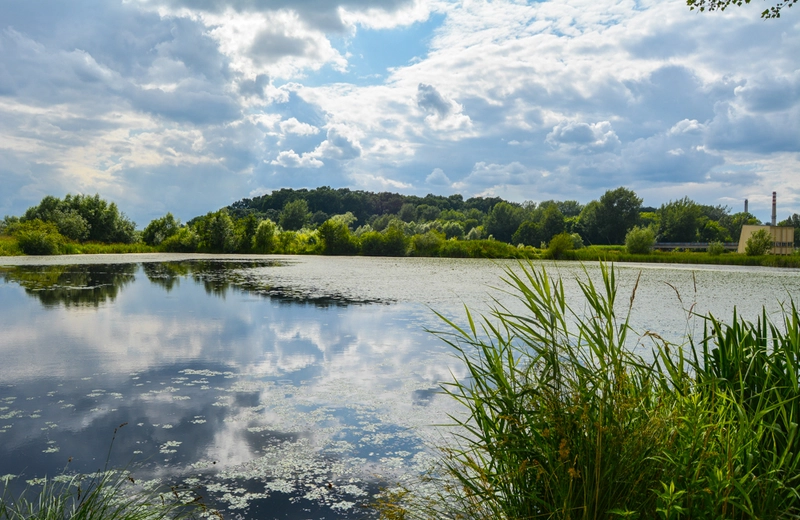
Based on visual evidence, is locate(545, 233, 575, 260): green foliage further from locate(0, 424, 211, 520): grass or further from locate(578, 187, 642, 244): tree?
locate(0, 424, 211, 520): grass

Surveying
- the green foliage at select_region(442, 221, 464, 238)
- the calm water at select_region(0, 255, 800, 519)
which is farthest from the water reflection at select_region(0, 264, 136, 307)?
the green foliage at select_region(442, 221, 464, 238)

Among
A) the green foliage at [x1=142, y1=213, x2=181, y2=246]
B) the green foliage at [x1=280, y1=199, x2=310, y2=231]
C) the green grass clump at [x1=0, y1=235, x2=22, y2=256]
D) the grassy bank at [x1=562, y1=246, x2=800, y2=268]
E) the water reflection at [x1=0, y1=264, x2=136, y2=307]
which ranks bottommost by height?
the water reflection at [x1=0, y1=264, x2=136, y2=307]

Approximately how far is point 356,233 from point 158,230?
59.7 ft

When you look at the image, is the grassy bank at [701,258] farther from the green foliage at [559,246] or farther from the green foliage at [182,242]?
the green foliage at [182,242]

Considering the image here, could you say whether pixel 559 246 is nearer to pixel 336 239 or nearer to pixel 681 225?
pixel 336 239

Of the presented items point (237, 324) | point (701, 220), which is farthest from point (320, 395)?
point (701, 220)

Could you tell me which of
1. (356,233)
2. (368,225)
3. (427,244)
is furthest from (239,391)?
(368,225)

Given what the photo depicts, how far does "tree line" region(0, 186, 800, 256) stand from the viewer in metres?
40.2

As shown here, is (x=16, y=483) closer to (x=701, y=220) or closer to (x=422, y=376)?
(x=422, y=376)

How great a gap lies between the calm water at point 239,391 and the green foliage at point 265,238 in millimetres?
33383

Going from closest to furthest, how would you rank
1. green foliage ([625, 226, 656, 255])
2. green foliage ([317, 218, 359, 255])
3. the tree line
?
green foliage ([625, 226, 656, 255]), the tree line, green foliage ([317, 218, 359, 255])

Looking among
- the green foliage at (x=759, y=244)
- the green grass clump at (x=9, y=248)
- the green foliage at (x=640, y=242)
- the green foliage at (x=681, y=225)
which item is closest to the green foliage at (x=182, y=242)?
the green grass clump at (x=9, y=248)

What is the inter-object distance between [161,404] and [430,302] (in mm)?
8027

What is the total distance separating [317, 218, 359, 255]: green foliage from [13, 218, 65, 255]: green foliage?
18988 millimetres
